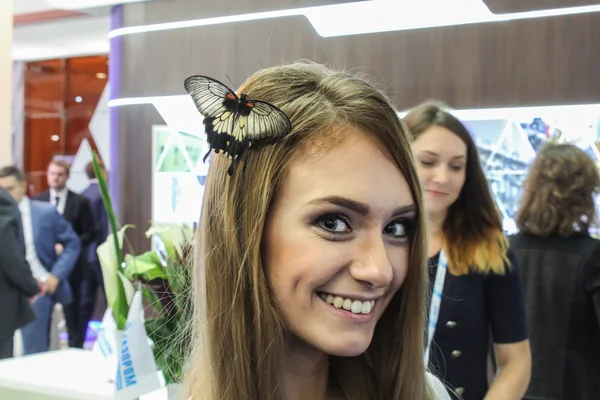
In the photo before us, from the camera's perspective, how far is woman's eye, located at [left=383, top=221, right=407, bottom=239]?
91 centimetres

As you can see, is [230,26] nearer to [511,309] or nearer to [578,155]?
[578,155]

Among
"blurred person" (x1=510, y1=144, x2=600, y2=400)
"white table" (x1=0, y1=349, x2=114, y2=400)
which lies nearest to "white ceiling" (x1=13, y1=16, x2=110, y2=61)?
"white table" (x1=0, y1=349, x2=114, y2=400)

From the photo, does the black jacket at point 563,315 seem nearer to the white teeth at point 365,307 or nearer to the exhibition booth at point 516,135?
the exhibition booth at point 516,135

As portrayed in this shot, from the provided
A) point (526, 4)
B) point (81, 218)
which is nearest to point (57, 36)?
point (81, 218)

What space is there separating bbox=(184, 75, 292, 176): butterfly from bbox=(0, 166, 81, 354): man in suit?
3.86 metres

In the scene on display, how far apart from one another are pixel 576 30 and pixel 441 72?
74 centimetres

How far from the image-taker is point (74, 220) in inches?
196

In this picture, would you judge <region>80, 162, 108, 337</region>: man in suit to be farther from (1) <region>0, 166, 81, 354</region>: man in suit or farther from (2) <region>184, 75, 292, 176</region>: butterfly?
(2) <region>184, 75, 292, 176</region>: butterfly

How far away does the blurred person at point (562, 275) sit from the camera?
2.22 meters

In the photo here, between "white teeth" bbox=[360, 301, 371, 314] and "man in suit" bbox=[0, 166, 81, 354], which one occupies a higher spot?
"white teeth" bbox=[360, 301, 371, 314]

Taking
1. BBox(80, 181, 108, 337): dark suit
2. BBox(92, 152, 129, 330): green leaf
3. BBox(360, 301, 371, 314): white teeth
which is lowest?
BBox(80, 181, 108, 337): dark suit

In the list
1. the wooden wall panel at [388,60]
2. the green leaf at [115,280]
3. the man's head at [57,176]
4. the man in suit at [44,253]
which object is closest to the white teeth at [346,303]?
the green leaf at [115,280]

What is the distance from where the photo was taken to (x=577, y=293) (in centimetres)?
221

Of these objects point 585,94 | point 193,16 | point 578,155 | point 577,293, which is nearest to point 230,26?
point 193,16
